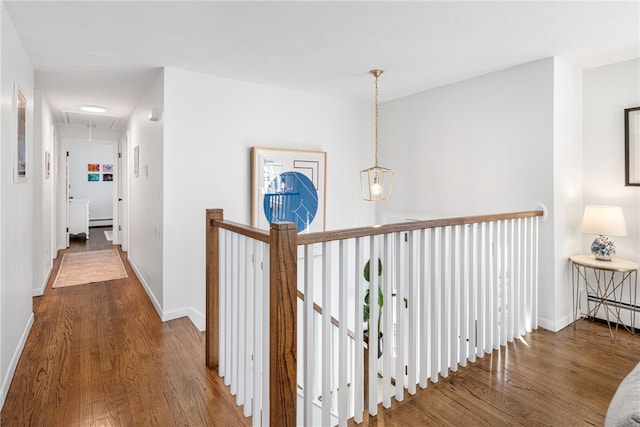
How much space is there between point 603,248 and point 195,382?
132 inches

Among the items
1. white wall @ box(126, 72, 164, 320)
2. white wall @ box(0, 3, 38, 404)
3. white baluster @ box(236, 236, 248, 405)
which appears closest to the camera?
white baluster @ box(236, 236, 248, 405)

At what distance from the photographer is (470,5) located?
6.97 feet

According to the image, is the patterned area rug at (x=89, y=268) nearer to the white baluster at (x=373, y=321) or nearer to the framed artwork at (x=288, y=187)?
the framed artwork at (x=288, y=187)

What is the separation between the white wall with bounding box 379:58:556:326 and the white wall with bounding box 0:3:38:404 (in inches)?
145

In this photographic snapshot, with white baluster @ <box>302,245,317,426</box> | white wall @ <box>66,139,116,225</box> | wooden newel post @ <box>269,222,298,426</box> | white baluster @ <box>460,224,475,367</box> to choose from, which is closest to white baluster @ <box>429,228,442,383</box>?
white baluster @ <box>460,224,475,367</box>

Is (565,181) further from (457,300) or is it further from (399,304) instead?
(399,304)

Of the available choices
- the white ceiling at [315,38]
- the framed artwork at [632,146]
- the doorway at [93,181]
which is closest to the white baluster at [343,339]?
the white ceiling at [315,38]

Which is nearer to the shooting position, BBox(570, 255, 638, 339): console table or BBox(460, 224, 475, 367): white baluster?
BBox(460, 224, 475, 367): white baluster

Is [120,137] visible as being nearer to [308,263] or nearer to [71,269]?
[71,269]

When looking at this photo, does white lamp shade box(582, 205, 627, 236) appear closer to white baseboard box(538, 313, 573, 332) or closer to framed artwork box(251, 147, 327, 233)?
white baseboard box(538, 313, 573, 332)

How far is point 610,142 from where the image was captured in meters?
3.12

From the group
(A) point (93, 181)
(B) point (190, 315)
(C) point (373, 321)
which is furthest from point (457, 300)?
A: (A) point (93, 181)

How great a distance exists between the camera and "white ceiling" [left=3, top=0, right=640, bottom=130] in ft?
7.09

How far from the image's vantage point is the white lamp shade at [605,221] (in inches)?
111
